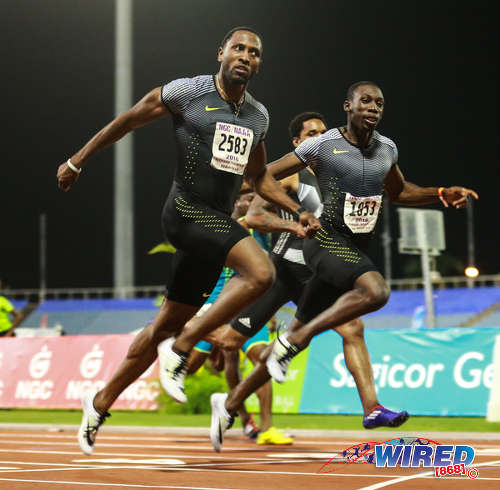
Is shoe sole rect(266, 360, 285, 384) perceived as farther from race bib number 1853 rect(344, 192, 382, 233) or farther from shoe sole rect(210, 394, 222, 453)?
race bib number 1853 rect(344, 192, 382, 233)

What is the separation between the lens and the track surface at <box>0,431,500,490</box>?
5.77 meters

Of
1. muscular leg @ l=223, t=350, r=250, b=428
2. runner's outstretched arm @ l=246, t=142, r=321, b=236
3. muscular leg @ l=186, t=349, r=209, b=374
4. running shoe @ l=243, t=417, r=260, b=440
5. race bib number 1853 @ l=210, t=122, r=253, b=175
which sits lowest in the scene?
running shoe @ l=243, t=417, r=260, b=440

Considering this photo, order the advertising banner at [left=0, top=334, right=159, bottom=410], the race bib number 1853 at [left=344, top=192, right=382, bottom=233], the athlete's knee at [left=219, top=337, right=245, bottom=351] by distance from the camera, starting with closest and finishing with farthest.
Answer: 1. the race bib number 1853 at [left=344, top=192, right=382, bottom=233]
2. the athlete's knee at [left=219, top=337, right=245, bottom=351]
3. the advertising banner at [left=0, top=334, right=159, bottom=410]

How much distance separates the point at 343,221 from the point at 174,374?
1936mm

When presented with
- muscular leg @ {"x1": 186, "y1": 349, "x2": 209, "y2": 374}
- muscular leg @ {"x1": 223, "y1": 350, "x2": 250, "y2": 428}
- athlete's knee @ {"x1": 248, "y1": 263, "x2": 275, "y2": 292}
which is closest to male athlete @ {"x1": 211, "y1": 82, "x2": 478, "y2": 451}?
athlete's knee @ {"x1": 248, "y1": 263, "x2": 275, "y2": 292}

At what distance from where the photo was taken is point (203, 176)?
658cm

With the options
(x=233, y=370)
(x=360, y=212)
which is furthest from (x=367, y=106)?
(x=233, y=370)

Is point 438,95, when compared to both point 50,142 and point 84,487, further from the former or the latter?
point 84,487

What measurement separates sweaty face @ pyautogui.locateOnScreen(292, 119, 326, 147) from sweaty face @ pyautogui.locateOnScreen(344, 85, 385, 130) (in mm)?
1645

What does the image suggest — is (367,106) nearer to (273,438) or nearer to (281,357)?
(281,357)

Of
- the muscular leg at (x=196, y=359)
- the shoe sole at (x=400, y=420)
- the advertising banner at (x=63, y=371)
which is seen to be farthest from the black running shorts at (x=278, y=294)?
the advertising banner at (x=63, y=371)

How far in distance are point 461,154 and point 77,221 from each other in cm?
2420

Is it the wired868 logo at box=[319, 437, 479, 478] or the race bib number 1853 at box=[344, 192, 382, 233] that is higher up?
the race bib number 1853 at box=[344, 192, 382, 233]

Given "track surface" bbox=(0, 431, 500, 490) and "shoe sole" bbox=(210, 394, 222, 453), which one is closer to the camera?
"track surface" bbox=(0, 431, 500, 490)
